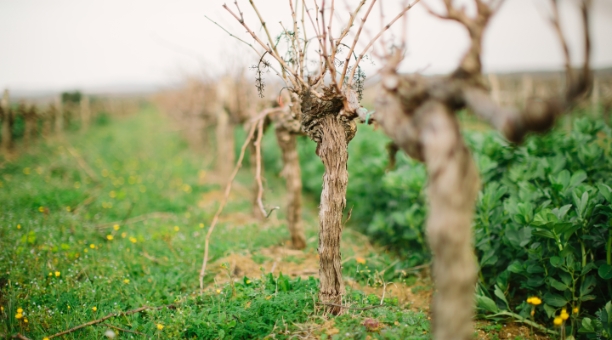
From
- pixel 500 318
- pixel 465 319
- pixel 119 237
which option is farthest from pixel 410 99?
pixel 119 237

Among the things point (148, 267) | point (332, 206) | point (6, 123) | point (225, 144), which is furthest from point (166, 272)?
point (6, 123)

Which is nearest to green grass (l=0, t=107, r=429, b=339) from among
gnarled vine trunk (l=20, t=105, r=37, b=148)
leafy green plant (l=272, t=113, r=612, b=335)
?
leafy green plant (l=272, t=113, r=612, b=335)

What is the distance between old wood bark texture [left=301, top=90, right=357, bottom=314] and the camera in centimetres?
263

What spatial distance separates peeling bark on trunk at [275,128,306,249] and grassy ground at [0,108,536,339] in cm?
21

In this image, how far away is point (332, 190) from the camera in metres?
2.64

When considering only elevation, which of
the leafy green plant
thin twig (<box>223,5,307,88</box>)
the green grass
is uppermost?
thin twig (<box>223,5,307,88</box>)

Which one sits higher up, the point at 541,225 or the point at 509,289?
the point at 541,225

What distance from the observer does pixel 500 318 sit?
9.95 ft

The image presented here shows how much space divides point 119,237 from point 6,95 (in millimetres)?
7756

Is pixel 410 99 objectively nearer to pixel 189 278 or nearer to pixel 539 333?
pixel 539 333

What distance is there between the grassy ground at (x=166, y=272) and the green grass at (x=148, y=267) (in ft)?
0.05

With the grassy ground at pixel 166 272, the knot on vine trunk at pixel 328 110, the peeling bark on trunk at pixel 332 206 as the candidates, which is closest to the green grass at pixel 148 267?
the grassy ground at pixel 166 272

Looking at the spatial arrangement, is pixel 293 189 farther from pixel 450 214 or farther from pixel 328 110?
pixel 450 214

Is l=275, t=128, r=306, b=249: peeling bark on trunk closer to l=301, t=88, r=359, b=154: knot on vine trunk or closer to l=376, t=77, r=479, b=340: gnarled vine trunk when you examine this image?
l=301, t=88, r=359, b=154: knot on vine trunk
